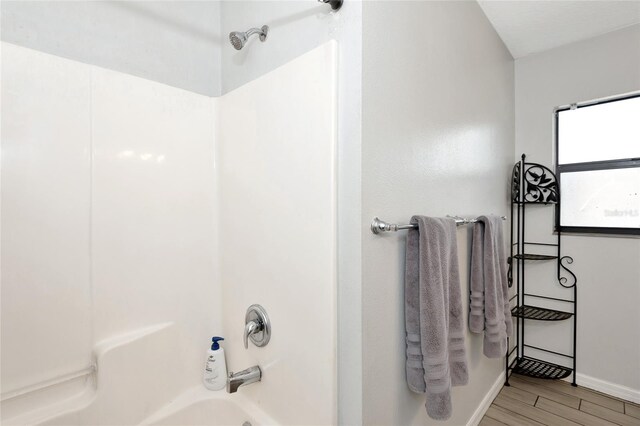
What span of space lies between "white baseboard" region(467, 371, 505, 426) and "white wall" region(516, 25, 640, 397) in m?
0.51

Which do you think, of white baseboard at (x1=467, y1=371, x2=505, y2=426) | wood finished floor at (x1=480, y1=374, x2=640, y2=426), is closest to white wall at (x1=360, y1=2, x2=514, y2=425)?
white baseboard at (x1=467, y1=371, x2=505, y2=426)

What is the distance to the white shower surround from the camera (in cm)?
97

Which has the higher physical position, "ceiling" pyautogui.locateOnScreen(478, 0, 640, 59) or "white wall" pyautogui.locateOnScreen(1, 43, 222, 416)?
"ceiling" pyautogui.locateOnScreen(478, 0, 640, 59)

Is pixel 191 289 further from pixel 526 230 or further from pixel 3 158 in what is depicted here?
pixel 526 230

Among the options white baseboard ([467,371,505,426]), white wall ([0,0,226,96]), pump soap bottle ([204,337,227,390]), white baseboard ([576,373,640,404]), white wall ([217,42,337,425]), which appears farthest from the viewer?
white baseboard ([576,373,640,404])

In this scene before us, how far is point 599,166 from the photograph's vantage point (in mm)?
2070

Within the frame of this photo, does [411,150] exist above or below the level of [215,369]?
above

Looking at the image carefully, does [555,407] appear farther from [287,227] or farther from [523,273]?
[287,227]

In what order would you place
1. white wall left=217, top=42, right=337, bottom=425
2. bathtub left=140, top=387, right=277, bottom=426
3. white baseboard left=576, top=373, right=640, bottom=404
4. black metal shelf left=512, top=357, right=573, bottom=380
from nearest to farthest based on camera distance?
1. white wall left=217, top=42, right=337, bottom=425
2. bathtub left=140, top=387, right=277, bottom=426
3. white baseboard left=576, top=373, right=640, bottom=404
4. black metal shelf left=512, top=357, right=573, bottom=380

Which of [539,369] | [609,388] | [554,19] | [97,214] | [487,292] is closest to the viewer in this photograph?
[97,214]

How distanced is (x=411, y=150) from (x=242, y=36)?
756mm

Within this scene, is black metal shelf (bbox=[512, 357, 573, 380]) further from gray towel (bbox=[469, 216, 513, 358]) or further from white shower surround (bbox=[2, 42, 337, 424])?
white shower surround (bbox=[2, 42, 337, 424])

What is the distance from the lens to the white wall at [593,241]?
6.42ft

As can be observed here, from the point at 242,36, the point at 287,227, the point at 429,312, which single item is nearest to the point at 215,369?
the point at 287,227
